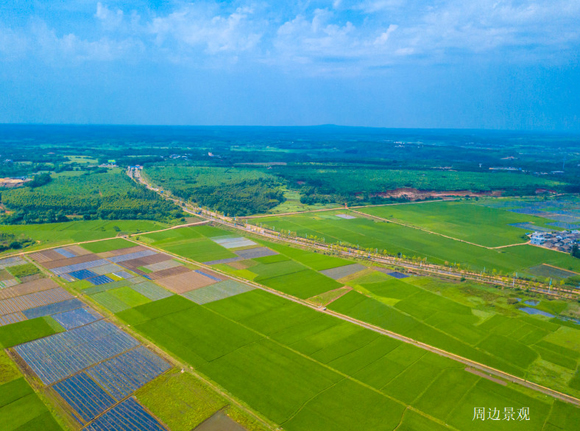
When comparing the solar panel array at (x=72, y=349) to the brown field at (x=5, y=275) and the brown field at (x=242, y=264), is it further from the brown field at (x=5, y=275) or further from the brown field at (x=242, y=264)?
the brown field at (x=242, y=264)

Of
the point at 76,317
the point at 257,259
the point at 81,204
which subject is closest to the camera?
the point at 76,317

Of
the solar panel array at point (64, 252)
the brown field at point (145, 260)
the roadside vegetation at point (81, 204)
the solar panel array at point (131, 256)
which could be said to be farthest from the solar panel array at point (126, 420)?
the roadside vegetation at point (81, 204)

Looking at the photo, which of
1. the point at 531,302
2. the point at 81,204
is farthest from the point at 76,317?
the point at 81,204

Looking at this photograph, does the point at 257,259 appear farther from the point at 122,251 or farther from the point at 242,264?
the point at 122,251

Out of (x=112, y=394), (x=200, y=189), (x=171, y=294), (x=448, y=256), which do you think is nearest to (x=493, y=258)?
(x=448, y=256)

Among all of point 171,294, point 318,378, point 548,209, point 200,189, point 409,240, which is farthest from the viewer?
point 200,189

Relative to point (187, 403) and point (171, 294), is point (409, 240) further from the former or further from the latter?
point (187, 403)

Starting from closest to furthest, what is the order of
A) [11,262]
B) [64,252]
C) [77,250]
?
[11,262], [64,252], [77,250]
